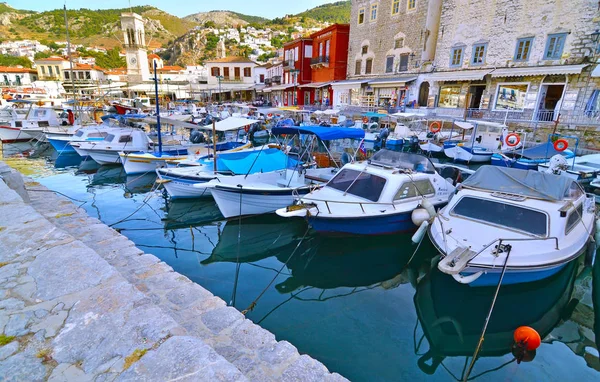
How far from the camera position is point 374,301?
21.2 ft

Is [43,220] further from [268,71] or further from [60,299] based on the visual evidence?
[268,71]

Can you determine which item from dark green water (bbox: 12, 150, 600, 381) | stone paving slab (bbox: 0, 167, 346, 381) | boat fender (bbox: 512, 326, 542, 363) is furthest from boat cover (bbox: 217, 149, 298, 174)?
boat fender (bbox: 512, 326, 542, 363)

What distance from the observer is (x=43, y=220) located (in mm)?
4684

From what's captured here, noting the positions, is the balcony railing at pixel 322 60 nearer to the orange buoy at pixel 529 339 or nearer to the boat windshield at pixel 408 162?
the boat windshield at pixel 408 162

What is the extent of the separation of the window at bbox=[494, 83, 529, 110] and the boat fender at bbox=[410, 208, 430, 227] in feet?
66.3

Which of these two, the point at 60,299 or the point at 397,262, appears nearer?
the point at 60,299

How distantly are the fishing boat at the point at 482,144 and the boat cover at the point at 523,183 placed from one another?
11504mm

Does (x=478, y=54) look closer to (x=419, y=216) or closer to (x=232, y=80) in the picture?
(x=419, y=216)

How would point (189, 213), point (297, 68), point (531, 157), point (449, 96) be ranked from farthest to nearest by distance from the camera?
point (297, 68), point (449, 96), point (531, 157), point (189, 213)

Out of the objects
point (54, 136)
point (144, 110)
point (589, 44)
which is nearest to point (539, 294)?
point (589, 44)

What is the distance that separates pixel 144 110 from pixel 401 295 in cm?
3583

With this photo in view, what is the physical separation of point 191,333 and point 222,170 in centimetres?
898

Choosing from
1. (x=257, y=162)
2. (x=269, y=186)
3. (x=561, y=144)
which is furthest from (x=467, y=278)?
(x=561, y=144)

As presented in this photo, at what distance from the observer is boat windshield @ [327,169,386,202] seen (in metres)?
8.53
